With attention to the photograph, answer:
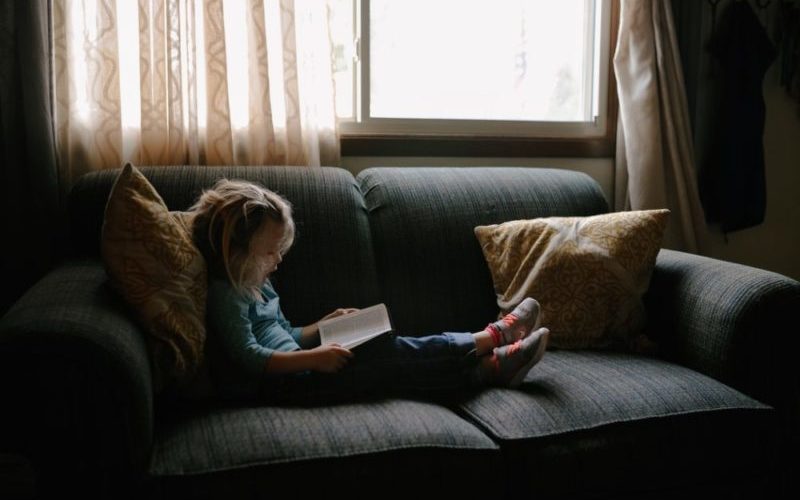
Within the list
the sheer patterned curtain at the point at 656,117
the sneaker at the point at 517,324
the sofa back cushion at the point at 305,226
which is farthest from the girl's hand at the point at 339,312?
the sheer patterned curtain at the point at 656,117

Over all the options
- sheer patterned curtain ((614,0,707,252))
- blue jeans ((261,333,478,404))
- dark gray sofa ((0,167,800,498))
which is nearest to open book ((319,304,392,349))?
blue jeans ((261,333,478,404))

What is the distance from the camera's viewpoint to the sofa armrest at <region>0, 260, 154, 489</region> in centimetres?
127

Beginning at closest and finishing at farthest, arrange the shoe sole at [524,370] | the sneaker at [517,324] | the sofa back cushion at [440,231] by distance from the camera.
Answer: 1. the shoe sole at [524,370]
2. the sneaker at [517,324]
3. the sofa back cushion at [440,231]

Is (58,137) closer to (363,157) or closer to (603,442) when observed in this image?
(363,157)

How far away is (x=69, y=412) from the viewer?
127 centimetres

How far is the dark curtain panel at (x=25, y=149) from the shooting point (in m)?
2.04

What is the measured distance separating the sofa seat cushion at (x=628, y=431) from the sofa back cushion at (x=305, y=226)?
20.5 inches

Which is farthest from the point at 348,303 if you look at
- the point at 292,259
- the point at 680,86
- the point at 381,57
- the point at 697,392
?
the point at 680,86

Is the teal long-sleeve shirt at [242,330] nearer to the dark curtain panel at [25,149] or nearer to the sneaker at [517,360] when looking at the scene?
the sneaker at [517,360]

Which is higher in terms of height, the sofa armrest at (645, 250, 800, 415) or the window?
the window

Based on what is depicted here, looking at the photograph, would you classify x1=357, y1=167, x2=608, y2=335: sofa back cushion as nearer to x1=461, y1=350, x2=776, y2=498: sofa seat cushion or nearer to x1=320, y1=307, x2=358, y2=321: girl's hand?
x1=320, y1=307, x2=358, y2=321: girl's hand

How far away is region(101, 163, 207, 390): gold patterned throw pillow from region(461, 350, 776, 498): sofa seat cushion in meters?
0.63

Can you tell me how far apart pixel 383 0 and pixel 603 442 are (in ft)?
5.84

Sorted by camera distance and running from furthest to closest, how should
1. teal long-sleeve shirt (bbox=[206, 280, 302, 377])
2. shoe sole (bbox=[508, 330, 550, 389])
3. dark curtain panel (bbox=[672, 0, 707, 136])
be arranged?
1. dark curtain panel (bbox=[672, 0, 707, 136])
2. shoe sole (bbox=[508, 330, 550, 389])
3. teal long-sleeve shirt (bbox=[206, 280, 302, 377])
